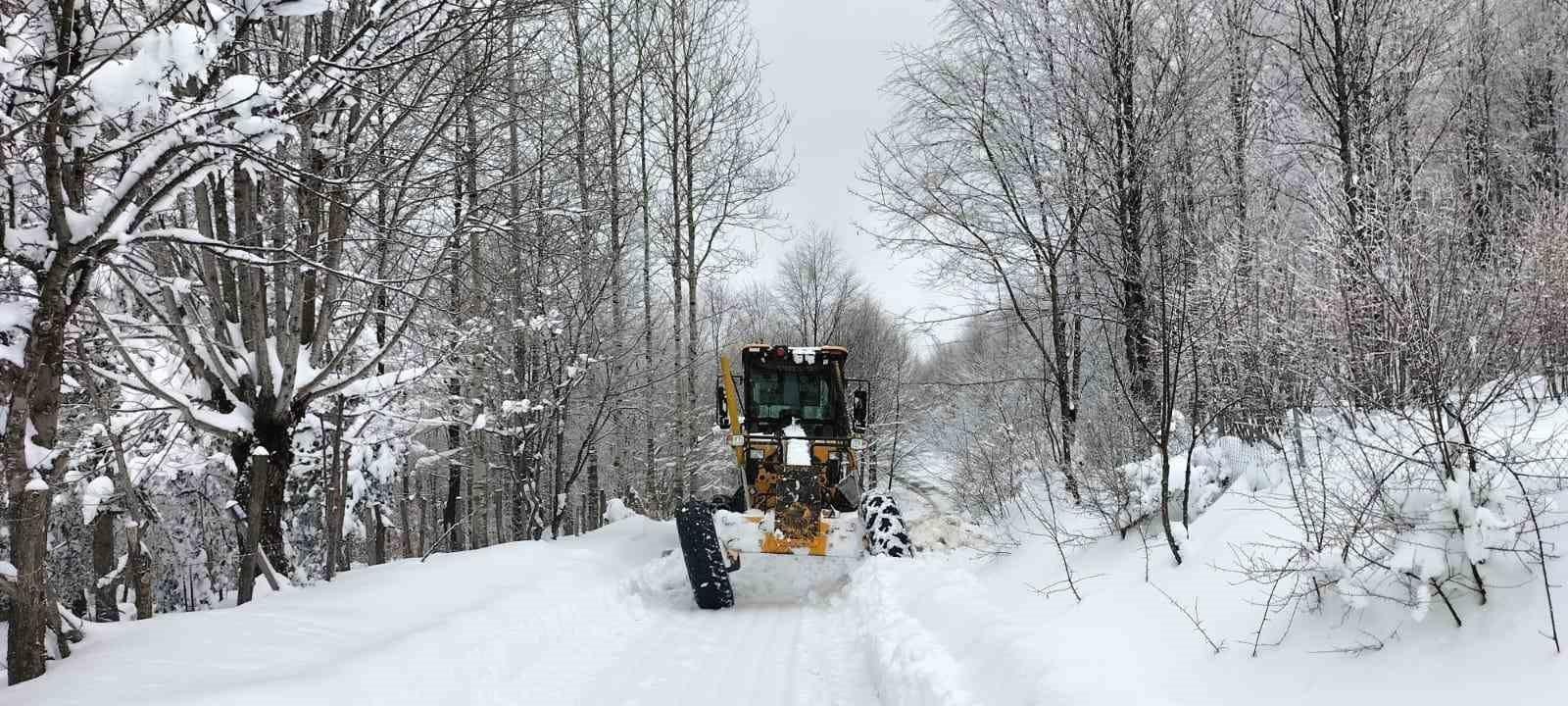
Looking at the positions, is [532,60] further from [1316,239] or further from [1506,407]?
[1506,407]

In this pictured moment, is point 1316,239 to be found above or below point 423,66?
below

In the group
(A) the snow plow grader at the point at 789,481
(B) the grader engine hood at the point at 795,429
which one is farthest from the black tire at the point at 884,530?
(B) the grader engine hood at the point at 795,429

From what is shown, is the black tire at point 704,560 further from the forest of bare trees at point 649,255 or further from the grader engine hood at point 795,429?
the forest of bare trees at point 649,255

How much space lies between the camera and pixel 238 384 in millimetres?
6984

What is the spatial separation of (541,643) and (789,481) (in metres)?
3.36

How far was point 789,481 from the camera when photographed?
8.95m

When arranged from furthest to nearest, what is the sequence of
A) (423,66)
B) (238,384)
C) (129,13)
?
(423,66)
(238,384)
(129,13)

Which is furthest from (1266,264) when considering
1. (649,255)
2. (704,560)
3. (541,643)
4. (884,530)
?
(649,255)

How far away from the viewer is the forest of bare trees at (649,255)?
3.88 m

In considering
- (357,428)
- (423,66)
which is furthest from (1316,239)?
(357,428)

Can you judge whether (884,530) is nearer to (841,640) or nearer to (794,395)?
(841,640)

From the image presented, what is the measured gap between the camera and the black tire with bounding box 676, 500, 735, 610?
780 centimetres

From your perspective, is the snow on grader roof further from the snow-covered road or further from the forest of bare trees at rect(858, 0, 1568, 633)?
the snow-covered road

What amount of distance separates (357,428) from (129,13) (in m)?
7.01
